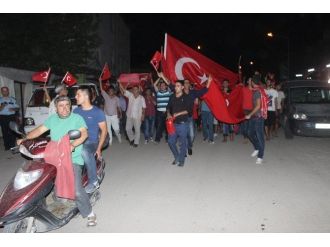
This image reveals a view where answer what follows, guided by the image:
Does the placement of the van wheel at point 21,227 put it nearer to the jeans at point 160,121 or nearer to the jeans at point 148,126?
the jeans at point 160,121

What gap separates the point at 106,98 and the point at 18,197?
26.6 ft

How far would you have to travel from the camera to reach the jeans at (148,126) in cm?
1292

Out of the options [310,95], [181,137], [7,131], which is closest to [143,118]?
[181,137]

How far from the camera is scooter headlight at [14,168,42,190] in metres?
4.22

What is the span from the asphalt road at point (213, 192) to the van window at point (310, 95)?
106 inches

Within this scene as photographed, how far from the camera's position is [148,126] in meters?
13.1

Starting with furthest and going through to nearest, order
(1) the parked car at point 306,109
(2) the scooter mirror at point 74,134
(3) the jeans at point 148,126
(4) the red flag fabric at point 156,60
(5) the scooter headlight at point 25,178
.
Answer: (3) the jeans at point 148,126 → (1) the parked car at point 306,109 → (4) the red flag fabric at point 156,60 → (2) the scooter mirror at point 74,134 → (5) the scooter headlight at point 25,178

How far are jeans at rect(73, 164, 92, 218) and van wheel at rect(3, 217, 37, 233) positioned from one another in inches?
24.3

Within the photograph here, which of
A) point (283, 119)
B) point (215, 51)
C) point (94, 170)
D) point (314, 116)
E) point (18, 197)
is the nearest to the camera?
point (18, 197)

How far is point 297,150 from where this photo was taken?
10727mm

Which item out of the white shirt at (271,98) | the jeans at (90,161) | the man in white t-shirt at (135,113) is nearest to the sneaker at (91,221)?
the jeans at (90,161)

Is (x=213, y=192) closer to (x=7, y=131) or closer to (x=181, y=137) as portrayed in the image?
(x=181, y=137)

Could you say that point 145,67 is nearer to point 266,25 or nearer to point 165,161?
point 266,25
